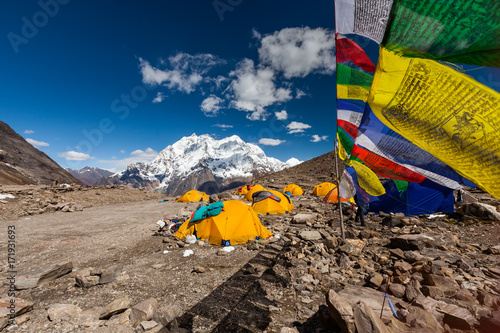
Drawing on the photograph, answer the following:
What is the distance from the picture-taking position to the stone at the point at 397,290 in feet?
12.1

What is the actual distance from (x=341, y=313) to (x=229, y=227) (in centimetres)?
546

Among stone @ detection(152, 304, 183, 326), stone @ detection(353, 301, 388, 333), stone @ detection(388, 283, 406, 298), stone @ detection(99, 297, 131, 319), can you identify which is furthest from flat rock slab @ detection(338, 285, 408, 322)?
stone @ detection(99, 297, 131, 319)

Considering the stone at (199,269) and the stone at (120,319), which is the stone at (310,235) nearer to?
the stone at (199,269)

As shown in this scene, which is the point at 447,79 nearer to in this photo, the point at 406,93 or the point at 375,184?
the point at 406,93

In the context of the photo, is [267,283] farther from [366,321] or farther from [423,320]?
[423,320]

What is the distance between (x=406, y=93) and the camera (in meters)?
1.74

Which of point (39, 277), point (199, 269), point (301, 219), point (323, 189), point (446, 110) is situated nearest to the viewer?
point (446, 110)

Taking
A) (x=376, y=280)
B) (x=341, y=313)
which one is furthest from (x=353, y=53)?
(x=376, y=280)

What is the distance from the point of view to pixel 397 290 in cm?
373

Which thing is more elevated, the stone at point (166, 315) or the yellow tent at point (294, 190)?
the yellow tent at point (294, 190)

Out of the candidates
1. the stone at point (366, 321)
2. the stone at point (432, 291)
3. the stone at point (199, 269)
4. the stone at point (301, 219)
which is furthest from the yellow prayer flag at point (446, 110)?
the stone at point (301, 219)

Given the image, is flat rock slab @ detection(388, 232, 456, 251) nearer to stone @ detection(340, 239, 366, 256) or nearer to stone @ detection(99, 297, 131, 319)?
stone @ detection(340, 239, 366, 256)

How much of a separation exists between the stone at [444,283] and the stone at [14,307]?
785 cm

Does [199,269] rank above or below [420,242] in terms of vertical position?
below
